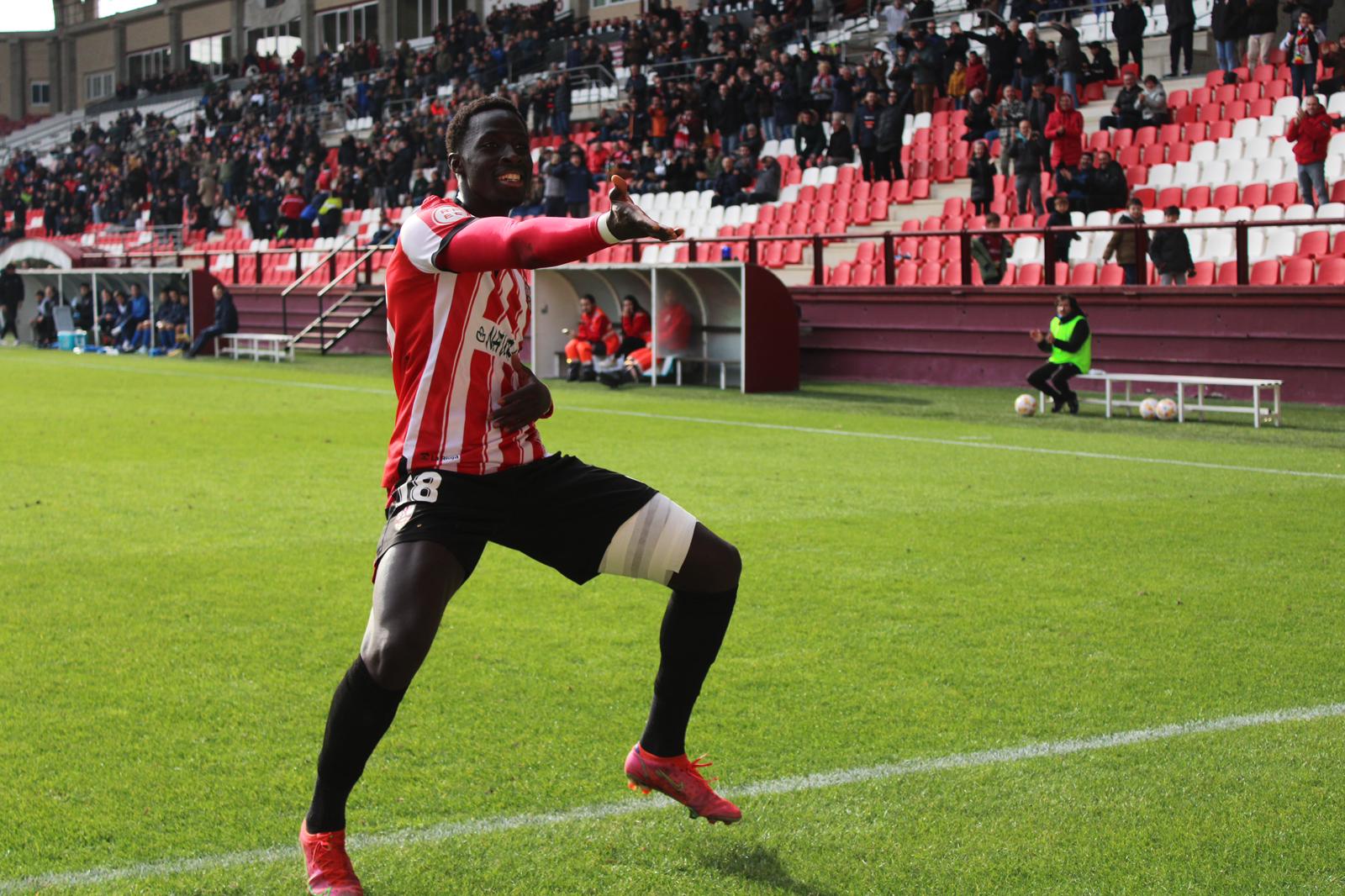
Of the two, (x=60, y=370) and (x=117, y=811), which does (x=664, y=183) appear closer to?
(x=60, y=370)

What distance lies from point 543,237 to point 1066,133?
64.9 feet

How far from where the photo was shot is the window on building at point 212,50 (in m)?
65.7

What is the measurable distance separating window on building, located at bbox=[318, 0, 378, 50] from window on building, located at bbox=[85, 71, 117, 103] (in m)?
16.9

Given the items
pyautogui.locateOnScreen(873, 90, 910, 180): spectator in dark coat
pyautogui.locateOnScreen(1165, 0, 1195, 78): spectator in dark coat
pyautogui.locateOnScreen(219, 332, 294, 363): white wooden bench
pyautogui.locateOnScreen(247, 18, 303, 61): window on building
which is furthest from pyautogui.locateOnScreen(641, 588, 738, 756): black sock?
pyautogui.locateOnScreen(247, 18, 303, 61): window on building

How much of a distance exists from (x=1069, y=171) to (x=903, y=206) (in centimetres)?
492

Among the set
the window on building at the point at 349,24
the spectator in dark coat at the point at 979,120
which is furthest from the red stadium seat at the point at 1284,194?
the window on building at the point at 349,24

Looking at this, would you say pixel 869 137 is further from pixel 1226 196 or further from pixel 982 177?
pixel 1226 196

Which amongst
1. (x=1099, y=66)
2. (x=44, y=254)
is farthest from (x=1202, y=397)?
(x=44, y=254)

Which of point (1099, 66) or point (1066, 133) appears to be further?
point (1099, 66)

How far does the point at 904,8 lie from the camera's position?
102 feet

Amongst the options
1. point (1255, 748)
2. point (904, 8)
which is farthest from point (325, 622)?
point (904, 8)

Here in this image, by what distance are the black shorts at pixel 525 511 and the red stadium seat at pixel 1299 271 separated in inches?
596

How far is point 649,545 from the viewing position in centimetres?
406

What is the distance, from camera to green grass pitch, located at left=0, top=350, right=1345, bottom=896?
3816 mm
